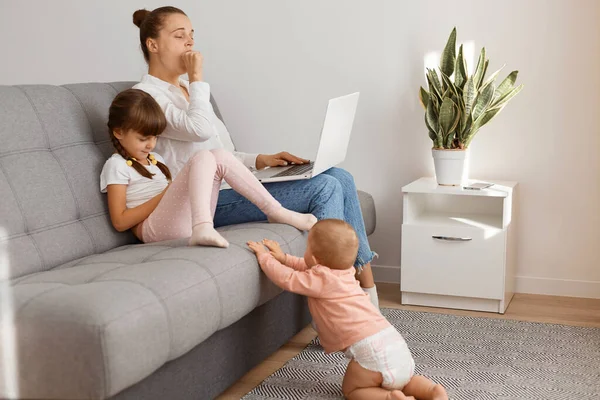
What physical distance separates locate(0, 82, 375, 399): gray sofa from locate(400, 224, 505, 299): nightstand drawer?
576 millimetres

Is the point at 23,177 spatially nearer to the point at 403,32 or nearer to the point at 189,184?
the point at 189,184

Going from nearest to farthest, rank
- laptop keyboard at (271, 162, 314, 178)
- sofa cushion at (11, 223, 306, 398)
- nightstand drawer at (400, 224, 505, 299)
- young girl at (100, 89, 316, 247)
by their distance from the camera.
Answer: sofa cushion at (11, 223, 306, 398) → young girl at (100, 89, 316, 247) → laptop keyboard at (271, 162, 314, 178) → nightstand drawer at (400, 224, 505, 299)

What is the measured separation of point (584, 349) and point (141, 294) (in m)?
1.62

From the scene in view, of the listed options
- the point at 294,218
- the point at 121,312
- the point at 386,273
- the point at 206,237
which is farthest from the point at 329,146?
the point at 121,312

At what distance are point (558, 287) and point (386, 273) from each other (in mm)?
761

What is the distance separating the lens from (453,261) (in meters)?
3.05

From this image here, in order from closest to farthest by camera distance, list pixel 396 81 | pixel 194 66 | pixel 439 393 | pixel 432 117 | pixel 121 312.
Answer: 1. pixel 121 312
2. pixel 439 393
3. pixel 194 66
4. pixel 432 117
5. pixel 396 81

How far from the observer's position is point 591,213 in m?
3.23

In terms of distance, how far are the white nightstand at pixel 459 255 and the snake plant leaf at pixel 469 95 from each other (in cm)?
31

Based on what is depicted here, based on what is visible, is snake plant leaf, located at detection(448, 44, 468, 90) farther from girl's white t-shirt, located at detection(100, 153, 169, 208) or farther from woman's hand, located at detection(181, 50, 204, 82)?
girl's white t-shirt, located at detection(100, 153, 169, 208)

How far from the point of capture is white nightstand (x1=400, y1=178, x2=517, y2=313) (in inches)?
118

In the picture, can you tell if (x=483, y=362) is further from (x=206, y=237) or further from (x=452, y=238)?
(x=206, y=237)

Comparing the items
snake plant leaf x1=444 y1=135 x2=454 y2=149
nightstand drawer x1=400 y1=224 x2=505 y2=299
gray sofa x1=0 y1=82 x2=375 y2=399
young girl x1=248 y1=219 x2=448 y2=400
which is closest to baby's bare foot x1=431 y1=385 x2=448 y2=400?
A: young girl x1=248 y1=219 x2=448 y2=400

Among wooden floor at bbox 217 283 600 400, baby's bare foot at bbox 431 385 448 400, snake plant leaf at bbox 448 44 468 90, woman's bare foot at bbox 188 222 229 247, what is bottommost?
wooden floor at bbox 217 283 600 400
